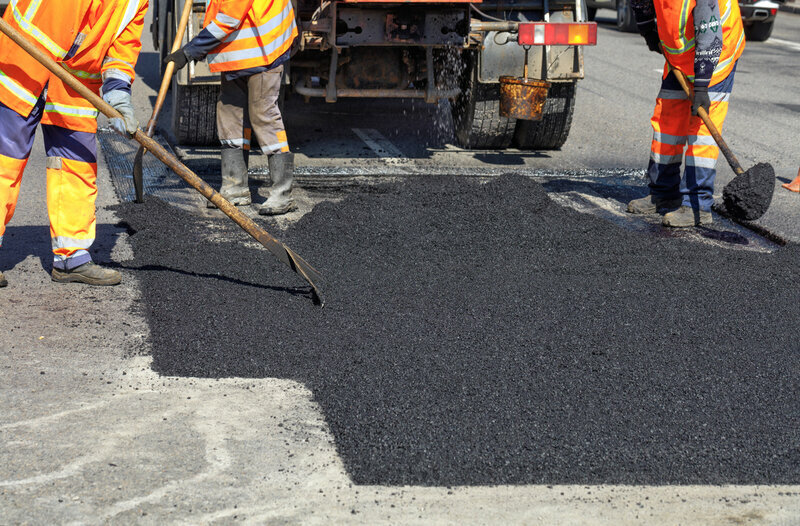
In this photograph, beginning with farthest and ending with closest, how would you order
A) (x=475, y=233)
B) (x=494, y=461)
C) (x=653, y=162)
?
1. (x=653, y=162)
2. (x=475, y=233)
3. (x=494, y=461)

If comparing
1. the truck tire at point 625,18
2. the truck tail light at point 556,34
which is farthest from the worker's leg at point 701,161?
the truck tire at point 625,18

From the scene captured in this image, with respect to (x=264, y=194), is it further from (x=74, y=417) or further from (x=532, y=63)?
(x=74, y=417)

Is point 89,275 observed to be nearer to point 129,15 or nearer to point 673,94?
point 129,15

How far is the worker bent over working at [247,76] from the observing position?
5375 mm

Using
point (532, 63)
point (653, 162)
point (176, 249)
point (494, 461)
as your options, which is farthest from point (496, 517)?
point (532, 63)

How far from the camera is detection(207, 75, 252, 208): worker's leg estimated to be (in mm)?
5777

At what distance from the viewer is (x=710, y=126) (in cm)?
548

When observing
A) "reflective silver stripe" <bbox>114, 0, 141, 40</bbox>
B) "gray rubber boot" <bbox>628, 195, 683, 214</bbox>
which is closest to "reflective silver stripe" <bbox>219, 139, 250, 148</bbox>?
"reflective silver stripe" <bbox>114, 0, 141, 40</bbox>

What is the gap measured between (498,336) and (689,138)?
2535 mm

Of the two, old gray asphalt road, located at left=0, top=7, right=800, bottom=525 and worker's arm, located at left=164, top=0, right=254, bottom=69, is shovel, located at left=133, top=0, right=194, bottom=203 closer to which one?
worker's arm, located at left=164, top=0, right=254, bottom=69

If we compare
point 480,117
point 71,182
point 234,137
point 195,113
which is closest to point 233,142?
point 234,137

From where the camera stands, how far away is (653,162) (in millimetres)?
6059

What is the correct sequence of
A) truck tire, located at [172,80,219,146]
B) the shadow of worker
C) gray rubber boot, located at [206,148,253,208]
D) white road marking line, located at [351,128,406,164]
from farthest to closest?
1. white road marking line, located at [351,128,406,164]
2. truck tire, located at [172,80,219,146]
3. gray rubber boot, located at [206,148,253,208]
4. the shadow of worker

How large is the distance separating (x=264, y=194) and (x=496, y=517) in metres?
3.83
